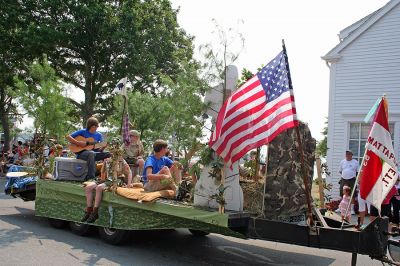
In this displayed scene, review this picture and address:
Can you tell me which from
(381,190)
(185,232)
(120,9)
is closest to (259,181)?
(381,190)

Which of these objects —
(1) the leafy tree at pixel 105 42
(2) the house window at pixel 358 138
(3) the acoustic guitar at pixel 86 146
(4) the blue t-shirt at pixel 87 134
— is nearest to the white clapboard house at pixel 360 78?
(2) the house window at pixel 358 138

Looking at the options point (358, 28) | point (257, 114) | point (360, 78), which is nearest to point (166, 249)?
point (257, 114)

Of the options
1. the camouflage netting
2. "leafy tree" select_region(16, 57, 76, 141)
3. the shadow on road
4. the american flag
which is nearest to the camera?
the american flag

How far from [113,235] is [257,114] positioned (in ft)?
11.0

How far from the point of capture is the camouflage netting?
564 centimetres

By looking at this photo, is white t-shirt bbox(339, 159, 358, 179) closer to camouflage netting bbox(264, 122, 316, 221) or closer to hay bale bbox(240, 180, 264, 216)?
hay bale bbox(240, 180, 264, 216)

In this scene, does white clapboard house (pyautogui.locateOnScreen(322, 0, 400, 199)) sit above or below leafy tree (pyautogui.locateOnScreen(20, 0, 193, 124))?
below

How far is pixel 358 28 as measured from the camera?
1424 cm

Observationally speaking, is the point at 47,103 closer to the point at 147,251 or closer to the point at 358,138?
the point at 358,138

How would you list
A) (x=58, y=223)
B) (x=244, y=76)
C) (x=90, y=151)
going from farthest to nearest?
1. (x=90, y=151)
2. (x=58, y=223)
3. (x=244, y=76)

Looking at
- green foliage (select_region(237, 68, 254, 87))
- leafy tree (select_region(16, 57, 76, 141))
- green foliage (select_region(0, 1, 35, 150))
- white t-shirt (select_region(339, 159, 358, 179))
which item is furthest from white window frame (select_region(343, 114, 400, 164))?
green foliage (select_region(0, 1, 35, 150))

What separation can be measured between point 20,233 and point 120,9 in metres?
18.7

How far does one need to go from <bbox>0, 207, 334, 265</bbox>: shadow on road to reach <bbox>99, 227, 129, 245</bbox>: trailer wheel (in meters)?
0.12

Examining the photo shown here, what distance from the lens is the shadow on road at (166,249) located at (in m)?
6.44
